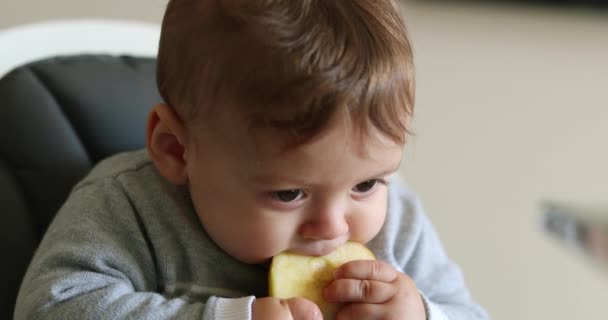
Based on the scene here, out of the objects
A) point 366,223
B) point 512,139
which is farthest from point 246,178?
point 512,139

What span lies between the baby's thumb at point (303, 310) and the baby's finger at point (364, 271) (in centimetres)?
5

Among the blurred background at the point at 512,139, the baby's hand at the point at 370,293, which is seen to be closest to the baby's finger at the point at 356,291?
the baby's hand at the point at 370,293

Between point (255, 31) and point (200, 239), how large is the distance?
0.22 m

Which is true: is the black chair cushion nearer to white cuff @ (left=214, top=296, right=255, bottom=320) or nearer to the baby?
the baby

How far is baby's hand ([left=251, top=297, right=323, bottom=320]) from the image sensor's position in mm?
641

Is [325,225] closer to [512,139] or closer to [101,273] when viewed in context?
[101,273]

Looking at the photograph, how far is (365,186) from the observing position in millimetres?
702

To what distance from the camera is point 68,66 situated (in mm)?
902

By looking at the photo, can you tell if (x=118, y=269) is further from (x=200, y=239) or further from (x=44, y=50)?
(x=44, y=50)

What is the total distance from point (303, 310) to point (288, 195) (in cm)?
10

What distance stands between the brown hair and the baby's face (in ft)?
0.06

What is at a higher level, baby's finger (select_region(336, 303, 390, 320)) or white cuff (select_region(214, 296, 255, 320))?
white cuff (select_region(214, 296, 255, 320))

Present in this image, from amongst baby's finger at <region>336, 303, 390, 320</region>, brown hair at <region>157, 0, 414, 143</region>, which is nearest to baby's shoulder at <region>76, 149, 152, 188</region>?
brown hair at <region>157, 0, 414, 143</region>

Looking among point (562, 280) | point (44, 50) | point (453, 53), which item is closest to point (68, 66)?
point (44, 50)
